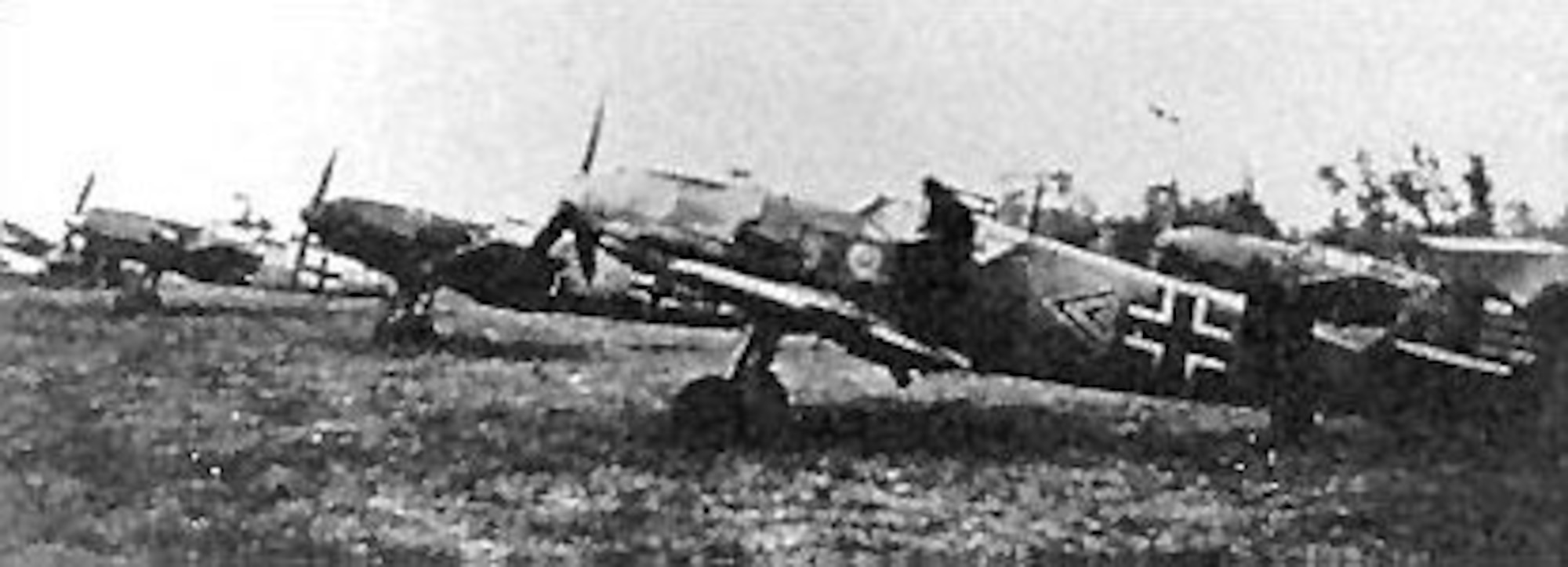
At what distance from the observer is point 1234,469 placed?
338 cm

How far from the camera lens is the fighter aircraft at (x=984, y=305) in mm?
3408

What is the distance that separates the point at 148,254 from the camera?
252 inches

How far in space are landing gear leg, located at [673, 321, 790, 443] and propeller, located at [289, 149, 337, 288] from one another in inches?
31.9

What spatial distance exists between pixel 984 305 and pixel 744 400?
24.6 inches

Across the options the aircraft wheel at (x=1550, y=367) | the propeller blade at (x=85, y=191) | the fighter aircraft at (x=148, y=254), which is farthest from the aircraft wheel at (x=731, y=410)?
the fighter aircraft at (x=148, y=254)

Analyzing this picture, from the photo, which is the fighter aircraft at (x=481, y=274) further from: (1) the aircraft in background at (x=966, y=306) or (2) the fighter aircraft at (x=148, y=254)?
(2) the fighter aircraft at (x=148, y=254)

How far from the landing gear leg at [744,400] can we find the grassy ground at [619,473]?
5cm

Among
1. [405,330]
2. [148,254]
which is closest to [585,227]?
[405,330]

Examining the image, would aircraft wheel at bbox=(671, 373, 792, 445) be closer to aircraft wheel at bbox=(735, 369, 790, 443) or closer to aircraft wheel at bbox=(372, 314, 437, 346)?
aircraft wheel at bbox=(735, 369, 790, 443)

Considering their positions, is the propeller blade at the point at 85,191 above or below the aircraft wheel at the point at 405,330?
above

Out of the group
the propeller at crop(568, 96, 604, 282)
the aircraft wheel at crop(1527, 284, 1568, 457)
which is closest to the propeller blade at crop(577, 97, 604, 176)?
the propeller at crop(568, 96, 604, 282)

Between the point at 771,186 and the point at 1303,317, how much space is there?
121cm

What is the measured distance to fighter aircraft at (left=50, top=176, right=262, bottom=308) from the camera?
6.12 meters

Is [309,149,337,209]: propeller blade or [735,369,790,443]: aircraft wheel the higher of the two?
[309,149,337,209]: propeller blade
